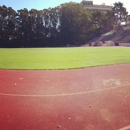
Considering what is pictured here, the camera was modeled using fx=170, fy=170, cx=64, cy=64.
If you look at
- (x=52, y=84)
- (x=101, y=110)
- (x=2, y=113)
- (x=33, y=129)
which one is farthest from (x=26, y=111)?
(x=52, y=84)

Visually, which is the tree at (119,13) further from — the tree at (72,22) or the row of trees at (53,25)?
the tree at (72,22)

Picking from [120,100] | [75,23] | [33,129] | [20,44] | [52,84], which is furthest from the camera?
[75,23]

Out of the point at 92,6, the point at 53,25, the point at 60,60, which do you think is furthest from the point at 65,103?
the point at 92,6

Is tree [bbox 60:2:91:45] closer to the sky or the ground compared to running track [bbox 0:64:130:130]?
closer to the sky

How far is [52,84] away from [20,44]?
193ft

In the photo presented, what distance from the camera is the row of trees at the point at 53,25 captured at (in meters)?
64.5

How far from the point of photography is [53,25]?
226ft

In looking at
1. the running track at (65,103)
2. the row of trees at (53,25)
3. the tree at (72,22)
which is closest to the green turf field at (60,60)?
the running track at (65,103)

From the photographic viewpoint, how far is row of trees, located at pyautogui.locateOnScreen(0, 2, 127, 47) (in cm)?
6450

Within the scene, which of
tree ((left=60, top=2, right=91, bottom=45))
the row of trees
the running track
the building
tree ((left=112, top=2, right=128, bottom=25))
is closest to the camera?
the running track

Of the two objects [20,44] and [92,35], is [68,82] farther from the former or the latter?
[92,35]

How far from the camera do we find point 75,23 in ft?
226

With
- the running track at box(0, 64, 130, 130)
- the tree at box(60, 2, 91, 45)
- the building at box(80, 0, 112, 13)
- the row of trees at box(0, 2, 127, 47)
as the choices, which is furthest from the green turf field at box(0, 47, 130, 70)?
the building at box(80, 0, 112, 13)

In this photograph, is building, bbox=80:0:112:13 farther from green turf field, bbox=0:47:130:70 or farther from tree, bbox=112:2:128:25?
green turf field, bbox=0:47:130:70
